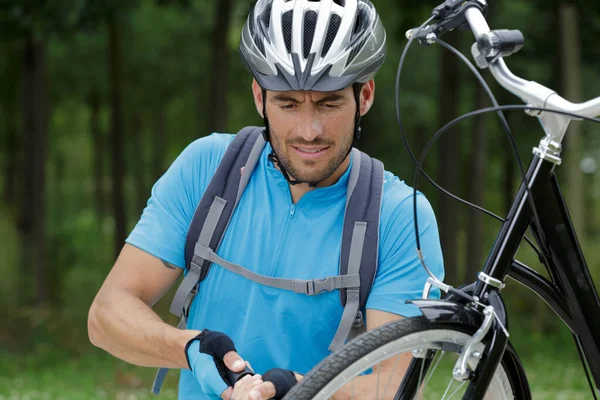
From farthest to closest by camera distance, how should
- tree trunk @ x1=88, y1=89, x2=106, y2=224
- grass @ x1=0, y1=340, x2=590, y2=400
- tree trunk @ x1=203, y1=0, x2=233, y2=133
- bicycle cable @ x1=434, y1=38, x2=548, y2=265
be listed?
tree trunk @ x1=88, y1=89, x2=106, y2=224 < tree trunk @ x1=203, y1=0, x2=233, y2=133 < grass @ x1=0, y1=340, x2=590, y2=400 < bicycle cable @ x1=434, y1=38, x2=548, y2=265

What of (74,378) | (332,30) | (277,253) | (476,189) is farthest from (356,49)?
(476,189)

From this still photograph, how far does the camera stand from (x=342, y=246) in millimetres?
2410

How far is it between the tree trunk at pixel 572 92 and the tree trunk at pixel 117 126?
24.9 feet

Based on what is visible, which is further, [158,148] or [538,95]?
[158,148]

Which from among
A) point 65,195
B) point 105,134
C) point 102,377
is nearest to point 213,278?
point 102,377

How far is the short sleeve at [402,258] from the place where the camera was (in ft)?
7.80

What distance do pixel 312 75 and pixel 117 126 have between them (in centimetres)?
1417

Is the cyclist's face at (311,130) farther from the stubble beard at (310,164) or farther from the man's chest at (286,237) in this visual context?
the man's chest at (286,237)

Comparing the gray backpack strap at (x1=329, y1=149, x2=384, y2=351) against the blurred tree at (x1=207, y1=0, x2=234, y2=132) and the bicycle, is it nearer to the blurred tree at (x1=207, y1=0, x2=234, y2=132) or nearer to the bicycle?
the bicycle

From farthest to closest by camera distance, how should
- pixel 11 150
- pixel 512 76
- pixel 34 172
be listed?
pixel 11 150 < pixel 34 172 < pixel 512 76

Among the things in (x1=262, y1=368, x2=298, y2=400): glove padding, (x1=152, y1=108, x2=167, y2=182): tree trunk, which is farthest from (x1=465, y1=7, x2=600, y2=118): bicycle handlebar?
(x1=152, y1=108, x2=167, y2=182): tree trunk

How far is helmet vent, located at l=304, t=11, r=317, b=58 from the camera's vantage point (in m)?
2.52

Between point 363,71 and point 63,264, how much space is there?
15653 mm

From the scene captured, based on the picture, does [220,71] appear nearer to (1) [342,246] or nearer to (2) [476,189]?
(2) [476,189]
